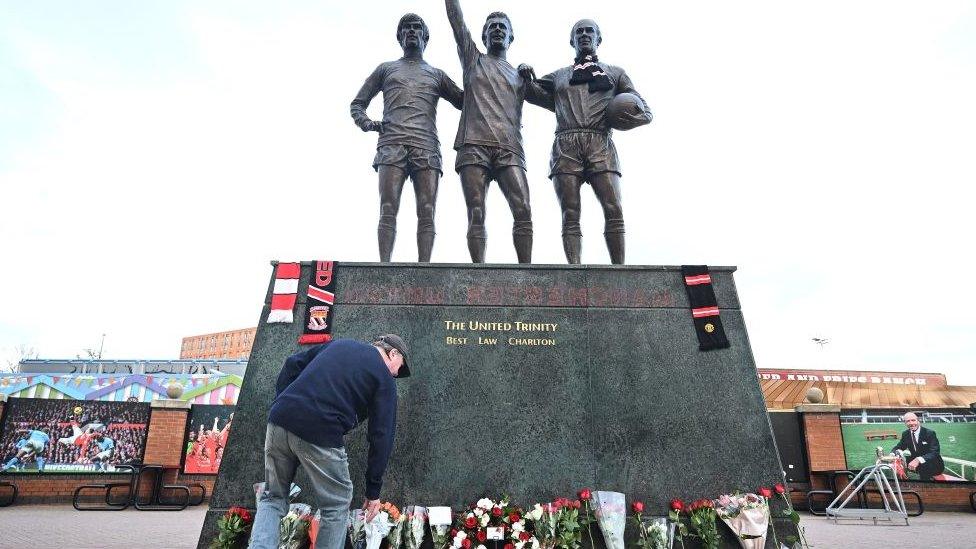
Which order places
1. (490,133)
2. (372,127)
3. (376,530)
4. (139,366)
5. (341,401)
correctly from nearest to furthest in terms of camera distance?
(341,401) → (376,530) → (490,133) → (372,127) → (139,366)

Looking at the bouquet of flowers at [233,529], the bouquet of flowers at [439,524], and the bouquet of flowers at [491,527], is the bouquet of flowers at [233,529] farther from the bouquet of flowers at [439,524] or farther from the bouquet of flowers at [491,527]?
the bouquet of flowers at [491,527]

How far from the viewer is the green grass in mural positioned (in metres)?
12.3

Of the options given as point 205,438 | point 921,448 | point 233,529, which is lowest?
point 233,529

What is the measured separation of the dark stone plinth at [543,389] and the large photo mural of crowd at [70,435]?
10.1 m

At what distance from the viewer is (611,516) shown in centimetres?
414

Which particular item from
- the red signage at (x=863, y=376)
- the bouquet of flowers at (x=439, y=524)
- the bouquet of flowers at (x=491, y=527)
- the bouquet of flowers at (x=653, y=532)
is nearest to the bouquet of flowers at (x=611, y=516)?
the bouquet of flowers at (x=653, y=532)

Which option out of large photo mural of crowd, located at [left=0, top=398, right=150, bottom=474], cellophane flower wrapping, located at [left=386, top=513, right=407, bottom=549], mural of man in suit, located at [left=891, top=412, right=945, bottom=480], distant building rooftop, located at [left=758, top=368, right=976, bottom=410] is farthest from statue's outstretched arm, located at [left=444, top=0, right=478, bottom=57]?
mural of man in suit, located at [left=891, top=412, right=945, bottom=480]

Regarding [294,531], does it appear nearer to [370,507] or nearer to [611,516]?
[370,507]

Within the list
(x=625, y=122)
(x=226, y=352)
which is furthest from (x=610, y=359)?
(x=226, y=352)

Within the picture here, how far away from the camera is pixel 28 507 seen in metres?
11.2

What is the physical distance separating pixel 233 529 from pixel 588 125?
5.17 metres

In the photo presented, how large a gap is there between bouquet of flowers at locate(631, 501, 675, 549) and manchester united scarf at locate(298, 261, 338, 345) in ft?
9.39

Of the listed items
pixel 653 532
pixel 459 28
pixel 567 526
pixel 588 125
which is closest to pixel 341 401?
pixel 567 526

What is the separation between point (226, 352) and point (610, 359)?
96.8 meters
